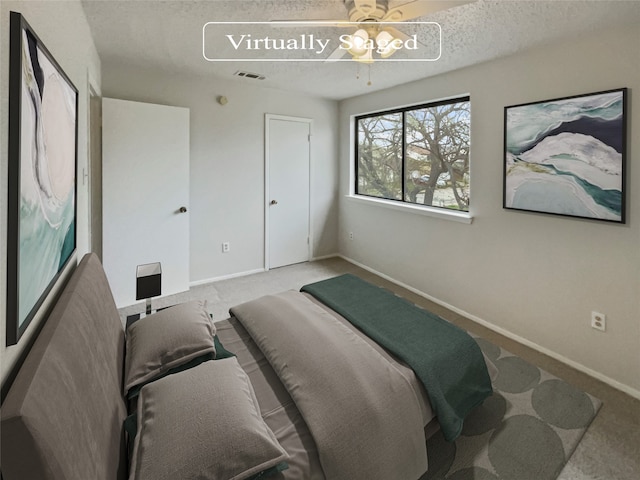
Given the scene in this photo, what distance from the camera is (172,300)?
358 cm

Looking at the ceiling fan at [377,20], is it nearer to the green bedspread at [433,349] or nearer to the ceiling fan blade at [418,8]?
the ceiling fan blade at [418,8]

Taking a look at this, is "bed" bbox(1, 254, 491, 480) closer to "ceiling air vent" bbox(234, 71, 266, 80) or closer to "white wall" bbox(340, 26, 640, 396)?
"white wall" bbox(340, 26, 640, 396)

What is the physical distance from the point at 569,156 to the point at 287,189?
316 centimetres

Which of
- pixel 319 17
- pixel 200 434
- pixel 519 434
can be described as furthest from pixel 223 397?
pixel 319 17

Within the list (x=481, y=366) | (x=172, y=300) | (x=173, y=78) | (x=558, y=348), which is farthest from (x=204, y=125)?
(x=558, y=348)

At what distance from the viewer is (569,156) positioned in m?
2.36

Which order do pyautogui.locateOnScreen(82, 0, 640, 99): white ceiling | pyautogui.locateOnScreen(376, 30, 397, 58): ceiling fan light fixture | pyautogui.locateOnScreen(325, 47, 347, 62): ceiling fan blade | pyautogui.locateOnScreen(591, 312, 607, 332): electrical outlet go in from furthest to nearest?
pyautogui.locateOnScreen(325, 47, 347, 62): ceiling fan blade, pyautogui.locateOnScreen(591, 312, 607, 332): electrical outlet, pyautogui.locateOnScreen(82, 0, 640, 99): white ceiling, pyautogui.locateOnScreen(376, 30, 397, 58): ceiling fan light fixture

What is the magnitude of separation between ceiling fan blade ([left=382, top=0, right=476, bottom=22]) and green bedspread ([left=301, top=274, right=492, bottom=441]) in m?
1.63

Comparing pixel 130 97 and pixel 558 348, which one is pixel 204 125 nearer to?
pixel 130 97

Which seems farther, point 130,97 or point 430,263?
point 430,263

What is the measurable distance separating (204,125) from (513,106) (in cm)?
309

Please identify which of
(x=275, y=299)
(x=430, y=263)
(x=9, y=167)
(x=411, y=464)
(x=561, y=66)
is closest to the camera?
(x=9, y=167)

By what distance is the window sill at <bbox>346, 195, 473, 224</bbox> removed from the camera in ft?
10.7
